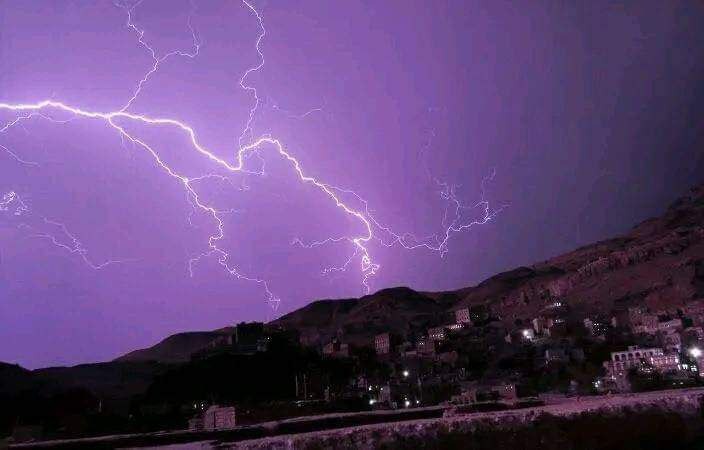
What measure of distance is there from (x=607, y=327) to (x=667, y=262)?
13.0 meters

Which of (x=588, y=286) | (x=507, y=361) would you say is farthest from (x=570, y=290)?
(x=507, y=361)

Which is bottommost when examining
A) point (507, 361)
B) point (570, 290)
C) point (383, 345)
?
point (507, 361)

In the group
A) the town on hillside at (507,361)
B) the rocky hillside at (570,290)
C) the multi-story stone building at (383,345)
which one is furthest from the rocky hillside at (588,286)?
the multi-story stone building at (383,345)

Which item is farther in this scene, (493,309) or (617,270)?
(493,309)

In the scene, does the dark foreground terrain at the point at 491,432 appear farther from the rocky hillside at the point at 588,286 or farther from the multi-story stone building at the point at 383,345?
the multi-story stone building at the point at 383,345

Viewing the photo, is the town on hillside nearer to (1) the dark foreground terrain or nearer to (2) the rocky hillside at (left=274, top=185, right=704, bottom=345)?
(2) the rocky hillside at (left=274, top=185, right=704, bottom=345)

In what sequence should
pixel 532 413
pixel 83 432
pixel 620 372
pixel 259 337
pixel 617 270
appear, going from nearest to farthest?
pixel 532 413, pixel 83 432, pixel 620 372, pixel 259 337, pixel 617 270

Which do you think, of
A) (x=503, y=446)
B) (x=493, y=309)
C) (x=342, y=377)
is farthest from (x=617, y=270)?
(x=503, y=446)

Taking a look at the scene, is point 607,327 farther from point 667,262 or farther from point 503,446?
point 503,446

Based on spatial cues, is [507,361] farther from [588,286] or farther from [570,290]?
[570,290]

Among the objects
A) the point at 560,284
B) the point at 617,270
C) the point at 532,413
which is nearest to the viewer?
the point at 532,413

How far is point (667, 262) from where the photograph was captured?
54.4 meters

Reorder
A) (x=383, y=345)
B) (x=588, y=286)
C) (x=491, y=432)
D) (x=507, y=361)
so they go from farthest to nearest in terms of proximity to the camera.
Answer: (x=588, y=286), (x=383, y=345), (x=507, y=361), (x=491, y=432)

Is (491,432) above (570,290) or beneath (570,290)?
beneath
